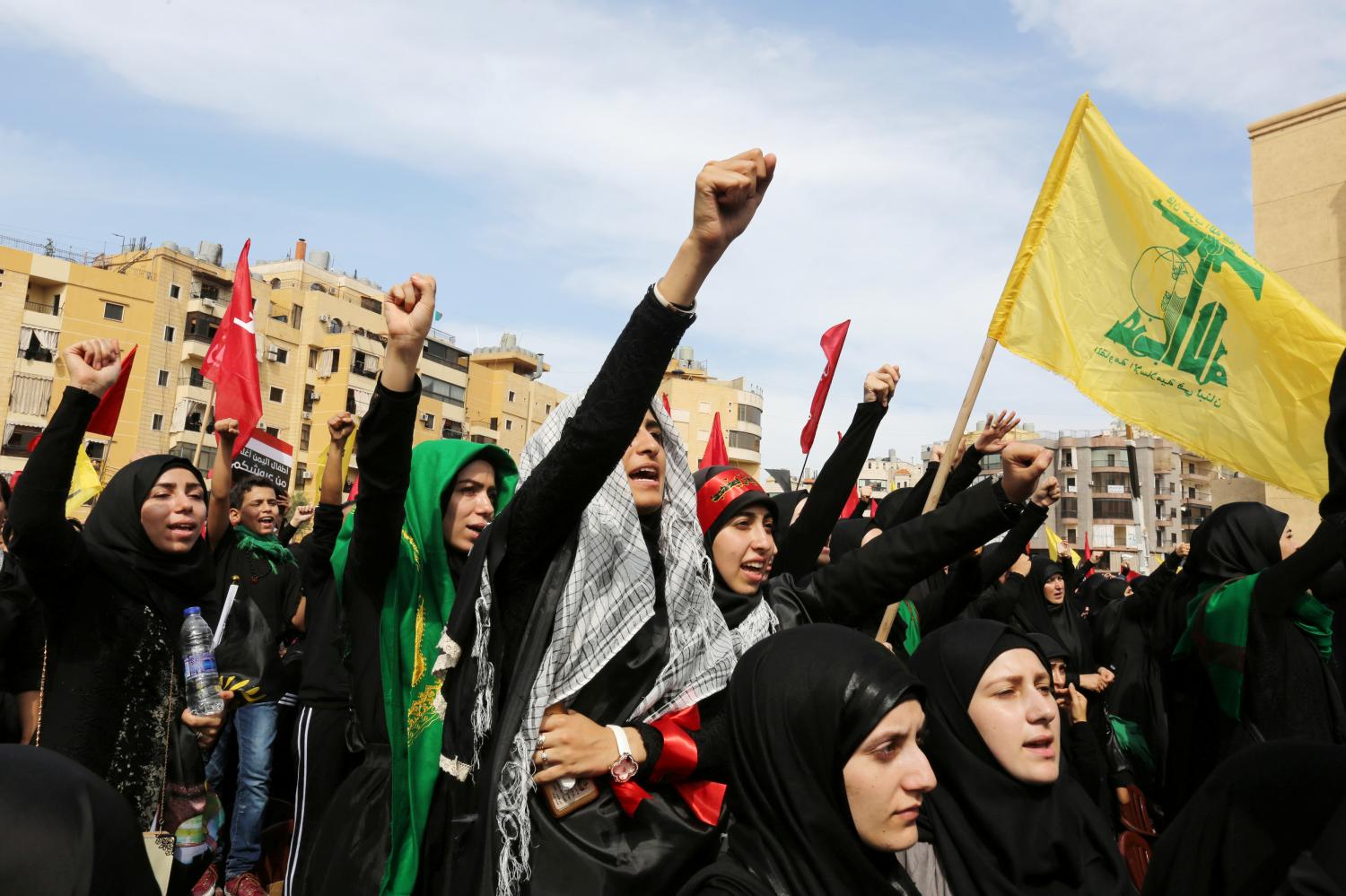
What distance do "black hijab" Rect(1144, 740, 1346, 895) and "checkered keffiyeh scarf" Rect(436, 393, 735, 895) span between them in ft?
3.22

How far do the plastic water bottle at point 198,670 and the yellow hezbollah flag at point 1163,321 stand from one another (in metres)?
3.46

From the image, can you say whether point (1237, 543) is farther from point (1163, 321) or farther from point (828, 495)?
point (828, 495)

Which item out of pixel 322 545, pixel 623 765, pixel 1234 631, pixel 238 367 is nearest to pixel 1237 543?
pixel 1234 631

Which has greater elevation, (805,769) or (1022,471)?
(1022,471)

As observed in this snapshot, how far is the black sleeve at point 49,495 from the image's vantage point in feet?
9.91

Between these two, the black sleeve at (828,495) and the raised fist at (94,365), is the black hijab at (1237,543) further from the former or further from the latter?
the raised fist at (94,365)

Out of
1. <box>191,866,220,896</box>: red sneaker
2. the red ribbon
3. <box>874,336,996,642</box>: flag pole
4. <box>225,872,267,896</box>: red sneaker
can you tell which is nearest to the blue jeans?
<box>225,872,267,896</box>: red sneaker

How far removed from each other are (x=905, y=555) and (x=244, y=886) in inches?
140

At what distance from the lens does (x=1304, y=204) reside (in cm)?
1989

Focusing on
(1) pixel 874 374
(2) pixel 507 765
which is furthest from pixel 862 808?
(1) pixel 874 374

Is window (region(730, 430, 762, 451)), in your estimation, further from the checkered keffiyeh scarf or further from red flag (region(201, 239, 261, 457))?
the checkered keffiyeh scarf

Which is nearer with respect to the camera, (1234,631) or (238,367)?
(1234,631)

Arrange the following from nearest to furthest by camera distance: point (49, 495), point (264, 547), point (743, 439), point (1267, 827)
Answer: point (1267, 827), point (49, 495), point (264, 547), point (743, 439)

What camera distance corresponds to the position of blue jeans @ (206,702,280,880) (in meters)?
5.00
